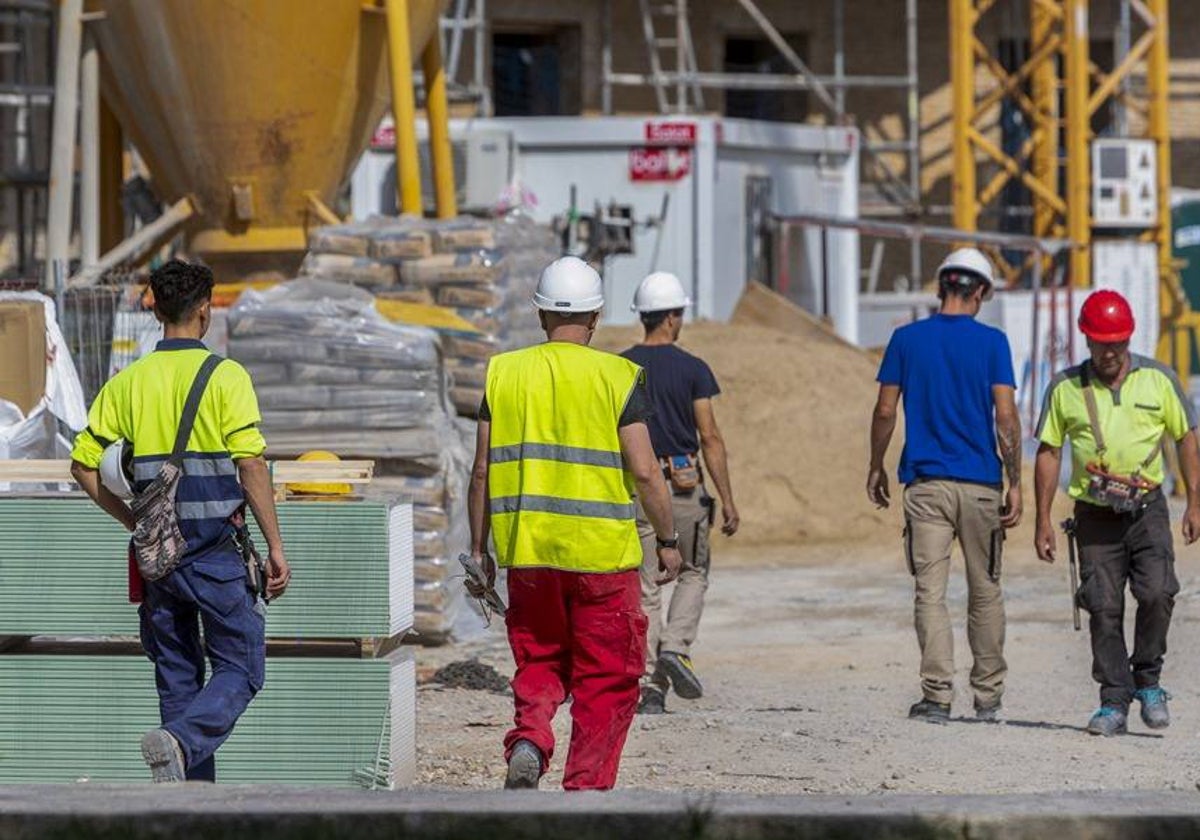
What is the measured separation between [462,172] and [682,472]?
1264cm

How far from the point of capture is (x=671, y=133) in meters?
22.1

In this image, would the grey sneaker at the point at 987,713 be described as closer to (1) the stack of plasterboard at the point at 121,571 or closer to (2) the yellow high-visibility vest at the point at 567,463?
(1) the stack of plasterboard at the point at 121,571

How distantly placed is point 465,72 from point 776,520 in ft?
43.7

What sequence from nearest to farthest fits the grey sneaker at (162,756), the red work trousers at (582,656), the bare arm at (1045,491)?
the grey sneaker at (162,756)
the red work trousers at (582,656)
the bare arm at (1045,491)

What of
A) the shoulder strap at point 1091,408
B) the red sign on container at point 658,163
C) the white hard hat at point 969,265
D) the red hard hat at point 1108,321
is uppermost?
the red sign on container at point 658,163

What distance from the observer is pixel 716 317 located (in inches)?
888

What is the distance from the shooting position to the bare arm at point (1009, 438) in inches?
357

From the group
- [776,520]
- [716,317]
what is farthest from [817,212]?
[776,520]

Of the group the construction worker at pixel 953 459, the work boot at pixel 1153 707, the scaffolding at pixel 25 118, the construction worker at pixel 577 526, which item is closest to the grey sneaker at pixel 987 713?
the construction worker at pixel 953 459

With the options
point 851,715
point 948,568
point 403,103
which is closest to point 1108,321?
point 948,568

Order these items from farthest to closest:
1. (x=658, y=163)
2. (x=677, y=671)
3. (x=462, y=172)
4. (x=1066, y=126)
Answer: (x=1066, y=126), (x=658, y=163), (x=462, y=172), (x=677, y=671)

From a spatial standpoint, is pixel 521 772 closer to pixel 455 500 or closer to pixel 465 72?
pixel 455 500

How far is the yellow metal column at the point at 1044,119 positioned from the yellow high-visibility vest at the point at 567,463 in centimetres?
2193

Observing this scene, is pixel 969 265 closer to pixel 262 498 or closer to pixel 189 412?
pixel 262 498
